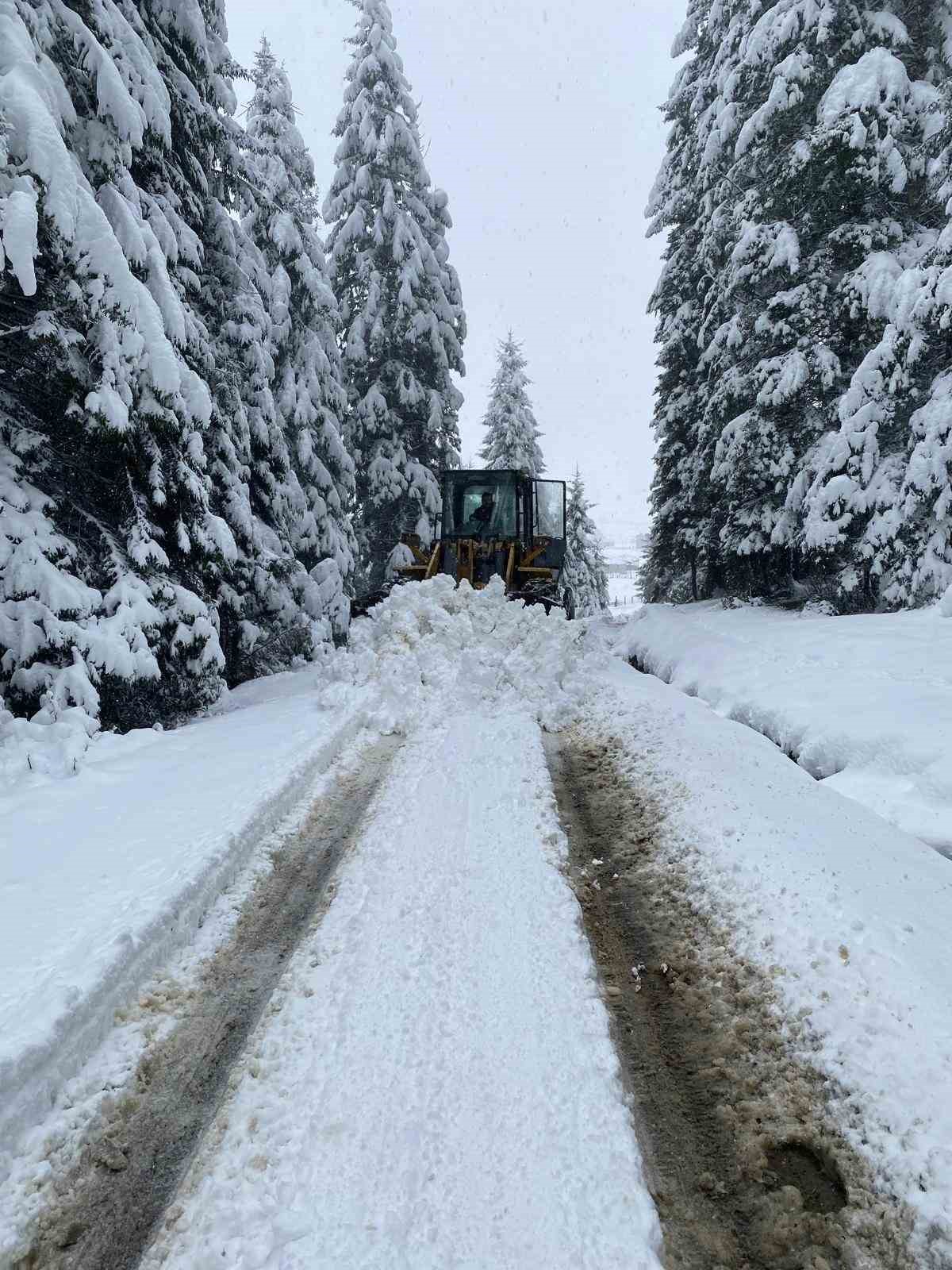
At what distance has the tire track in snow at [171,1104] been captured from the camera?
184 cm

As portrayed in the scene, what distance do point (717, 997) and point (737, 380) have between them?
1144 cm

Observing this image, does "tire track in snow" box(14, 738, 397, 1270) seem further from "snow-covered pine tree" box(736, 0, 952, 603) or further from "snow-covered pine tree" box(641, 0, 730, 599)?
"snow-covered pine tree" box(641, 0, 730, 599)

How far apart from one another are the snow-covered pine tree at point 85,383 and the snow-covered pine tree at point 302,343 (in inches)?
234

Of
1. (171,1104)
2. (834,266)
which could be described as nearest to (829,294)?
(834,266)

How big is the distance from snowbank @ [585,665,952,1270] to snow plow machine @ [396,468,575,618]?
9.34 metres

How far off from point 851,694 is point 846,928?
3462mm

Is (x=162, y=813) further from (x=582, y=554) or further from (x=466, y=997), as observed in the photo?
(x=582, y=554)

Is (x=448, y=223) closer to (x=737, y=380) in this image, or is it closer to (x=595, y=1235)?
(x=737, y=380)

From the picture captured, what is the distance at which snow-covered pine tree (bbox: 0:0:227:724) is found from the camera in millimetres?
5000

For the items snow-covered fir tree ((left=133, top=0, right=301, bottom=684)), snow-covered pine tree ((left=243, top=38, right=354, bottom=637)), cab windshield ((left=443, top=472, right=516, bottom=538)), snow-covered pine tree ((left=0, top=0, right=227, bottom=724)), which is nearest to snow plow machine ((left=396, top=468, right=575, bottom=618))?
cab windshield ((left=443, top=472, right=516, bottom=538))

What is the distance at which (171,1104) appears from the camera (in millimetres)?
2287

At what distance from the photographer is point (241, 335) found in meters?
10.1

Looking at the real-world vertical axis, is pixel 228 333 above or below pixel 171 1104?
above

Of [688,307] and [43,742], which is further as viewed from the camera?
[688,307]
